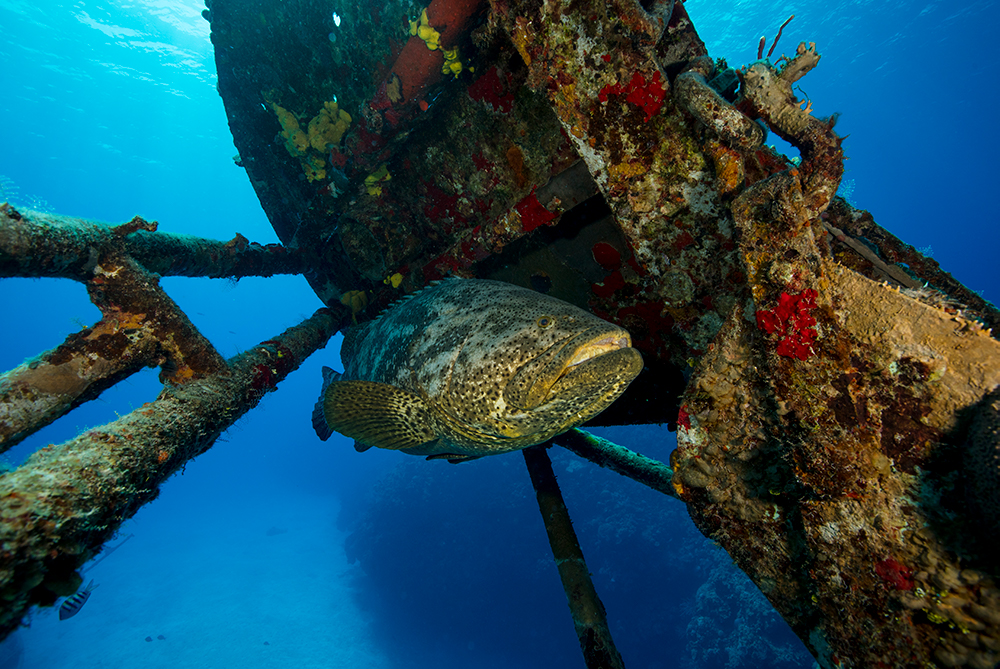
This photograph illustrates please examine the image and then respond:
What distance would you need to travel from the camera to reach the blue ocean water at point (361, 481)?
18125 millimetres

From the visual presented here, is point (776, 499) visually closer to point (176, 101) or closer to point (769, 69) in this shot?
point (769, 69)

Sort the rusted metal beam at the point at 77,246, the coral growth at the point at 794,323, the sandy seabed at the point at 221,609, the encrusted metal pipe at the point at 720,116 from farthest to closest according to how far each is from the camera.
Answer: the sandy seabed at the point at 221,609, the rusted metal beam at the point at 77,246, the encrusted metal pipe at the point at 720,116, the coral growth at the point at 794,323

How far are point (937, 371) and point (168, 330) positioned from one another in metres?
4.40

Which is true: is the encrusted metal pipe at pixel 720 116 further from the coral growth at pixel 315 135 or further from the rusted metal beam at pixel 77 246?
the rusted metal beam at pixel 77 246

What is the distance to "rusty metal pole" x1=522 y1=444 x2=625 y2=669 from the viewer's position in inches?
123

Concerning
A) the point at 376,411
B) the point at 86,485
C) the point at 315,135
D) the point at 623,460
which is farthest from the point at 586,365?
the point at 315,135

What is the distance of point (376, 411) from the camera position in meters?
3.22

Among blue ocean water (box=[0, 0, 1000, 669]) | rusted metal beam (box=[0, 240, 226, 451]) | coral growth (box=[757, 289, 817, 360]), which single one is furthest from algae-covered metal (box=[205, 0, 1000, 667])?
blue ocean water (box=[0, 0, 1000, 669])

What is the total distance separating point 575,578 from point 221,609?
40.6 m

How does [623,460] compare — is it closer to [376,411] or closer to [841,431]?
[376,411]

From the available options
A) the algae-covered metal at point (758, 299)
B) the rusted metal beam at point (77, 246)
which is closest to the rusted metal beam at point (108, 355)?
the rusted metal beam at point (77, 246)

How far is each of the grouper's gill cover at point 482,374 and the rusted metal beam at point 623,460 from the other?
2.14 metres

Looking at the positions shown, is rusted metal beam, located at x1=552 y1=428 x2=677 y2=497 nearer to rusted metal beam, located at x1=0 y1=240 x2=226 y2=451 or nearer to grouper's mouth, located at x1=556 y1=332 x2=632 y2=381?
grouper's mouth, located at x1=556 y1=332 x2=632 y2=381

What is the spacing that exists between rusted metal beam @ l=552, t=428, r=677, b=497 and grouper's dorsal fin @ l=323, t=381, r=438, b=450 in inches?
91.9
